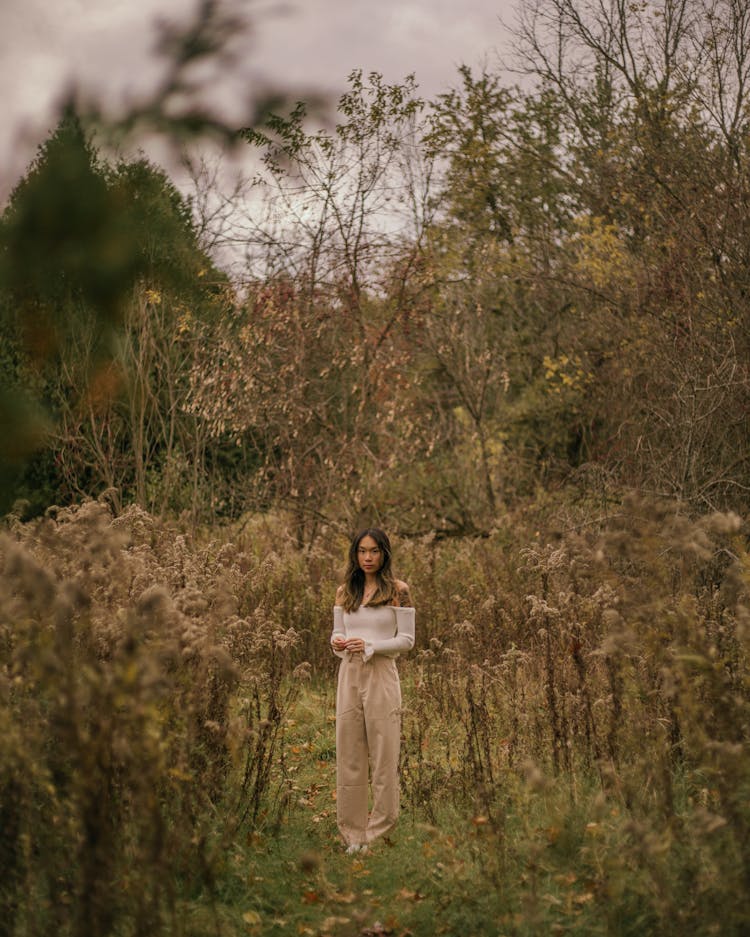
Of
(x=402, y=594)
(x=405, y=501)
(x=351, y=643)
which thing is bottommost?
(x=351, y=643)

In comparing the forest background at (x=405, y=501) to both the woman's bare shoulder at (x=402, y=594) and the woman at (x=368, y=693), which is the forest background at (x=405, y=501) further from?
the woman's bare shoulder at (x=402, y=594)

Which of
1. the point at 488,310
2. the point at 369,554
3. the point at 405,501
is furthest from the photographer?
the point at 488,310

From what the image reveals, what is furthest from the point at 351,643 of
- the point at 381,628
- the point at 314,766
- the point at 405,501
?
the point at 405,501

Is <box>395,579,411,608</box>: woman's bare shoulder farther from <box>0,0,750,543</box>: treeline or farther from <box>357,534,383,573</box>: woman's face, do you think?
<box>0,0,750,543</box>: treeline

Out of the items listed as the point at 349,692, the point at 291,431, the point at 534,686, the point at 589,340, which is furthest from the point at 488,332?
the point at 349,692

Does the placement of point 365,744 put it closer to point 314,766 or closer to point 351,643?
point 351,643

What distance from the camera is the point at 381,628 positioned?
555 centimetres

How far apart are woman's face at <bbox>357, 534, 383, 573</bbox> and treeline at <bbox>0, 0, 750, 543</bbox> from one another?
7.89ft

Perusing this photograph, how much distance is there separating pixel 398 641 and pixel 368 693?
335mm

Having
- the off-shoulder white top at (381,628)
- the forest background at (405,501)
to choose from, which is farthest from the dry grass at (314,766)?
the off-shoulder white top at (381,628)

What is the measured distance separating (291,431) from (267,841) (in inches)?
300

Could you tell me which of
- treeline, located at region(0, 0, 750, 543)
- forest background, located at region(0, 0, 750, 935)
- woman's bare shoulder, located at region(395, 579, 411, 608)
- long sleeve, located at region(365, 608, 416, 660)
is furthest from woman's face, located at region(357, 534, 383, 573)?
treeline, located at region(0, 0, 750, 543)

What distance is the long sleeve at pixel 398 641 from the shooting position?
5.46m

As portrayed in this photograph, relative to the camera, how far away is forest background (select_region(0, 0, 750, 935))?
1728 millimetres
